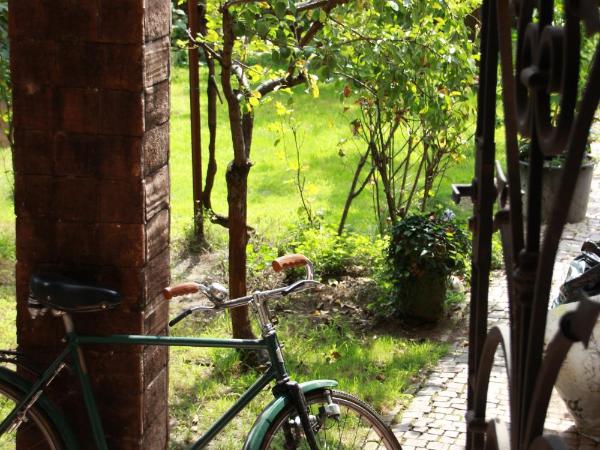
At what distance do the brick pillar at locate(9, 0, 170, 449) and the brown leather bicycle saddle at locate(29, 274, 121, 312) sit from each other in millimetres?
142

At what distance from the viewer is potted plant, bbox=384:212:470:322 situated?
7.17 meters

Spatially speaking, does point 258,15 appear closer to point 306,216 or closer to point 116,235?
point 116,235

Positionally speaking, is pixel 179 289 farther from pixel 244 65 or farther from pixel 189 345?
pixel 244 65

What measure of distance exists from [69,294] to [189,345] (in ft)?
1.54

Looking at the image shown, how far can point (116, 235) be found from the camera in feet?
12.1

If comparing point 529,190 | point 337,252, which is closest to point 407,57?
point 337,252

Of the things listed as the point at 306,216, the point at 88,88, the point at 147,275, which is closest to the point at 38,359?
the point at 147,275

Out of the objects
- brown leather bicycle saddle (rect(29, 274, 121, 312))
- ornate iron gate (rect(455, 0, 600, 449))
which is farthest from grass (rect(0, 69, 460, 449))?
ornate iron gate (rect(455, 0, 600, 449))

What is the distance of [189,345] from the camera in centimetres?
360

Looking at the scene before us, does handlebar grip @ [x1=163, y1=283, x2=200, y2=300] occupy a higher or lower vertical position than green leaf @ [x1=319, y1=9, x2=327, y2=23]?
lower

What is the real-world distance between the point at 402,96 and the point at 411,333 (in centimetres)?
173

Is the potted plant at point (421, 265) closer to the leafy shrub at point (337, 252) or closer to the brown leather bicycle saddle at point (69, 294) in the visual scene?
the leafy shrub at point (337, 252)

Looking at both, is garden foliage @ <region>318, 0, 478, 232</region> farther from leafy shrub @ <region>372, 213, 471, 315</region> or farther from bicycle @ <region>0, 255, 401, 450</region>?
bicycle @ <region>0, 255, 401, 450</region>

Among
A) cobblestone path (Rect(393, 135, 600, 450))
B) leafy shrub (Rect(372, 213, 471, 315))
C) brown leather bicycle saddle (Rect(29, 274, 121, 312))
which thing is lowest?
cobblestone path (Rect(393, 135, 600, 450))
